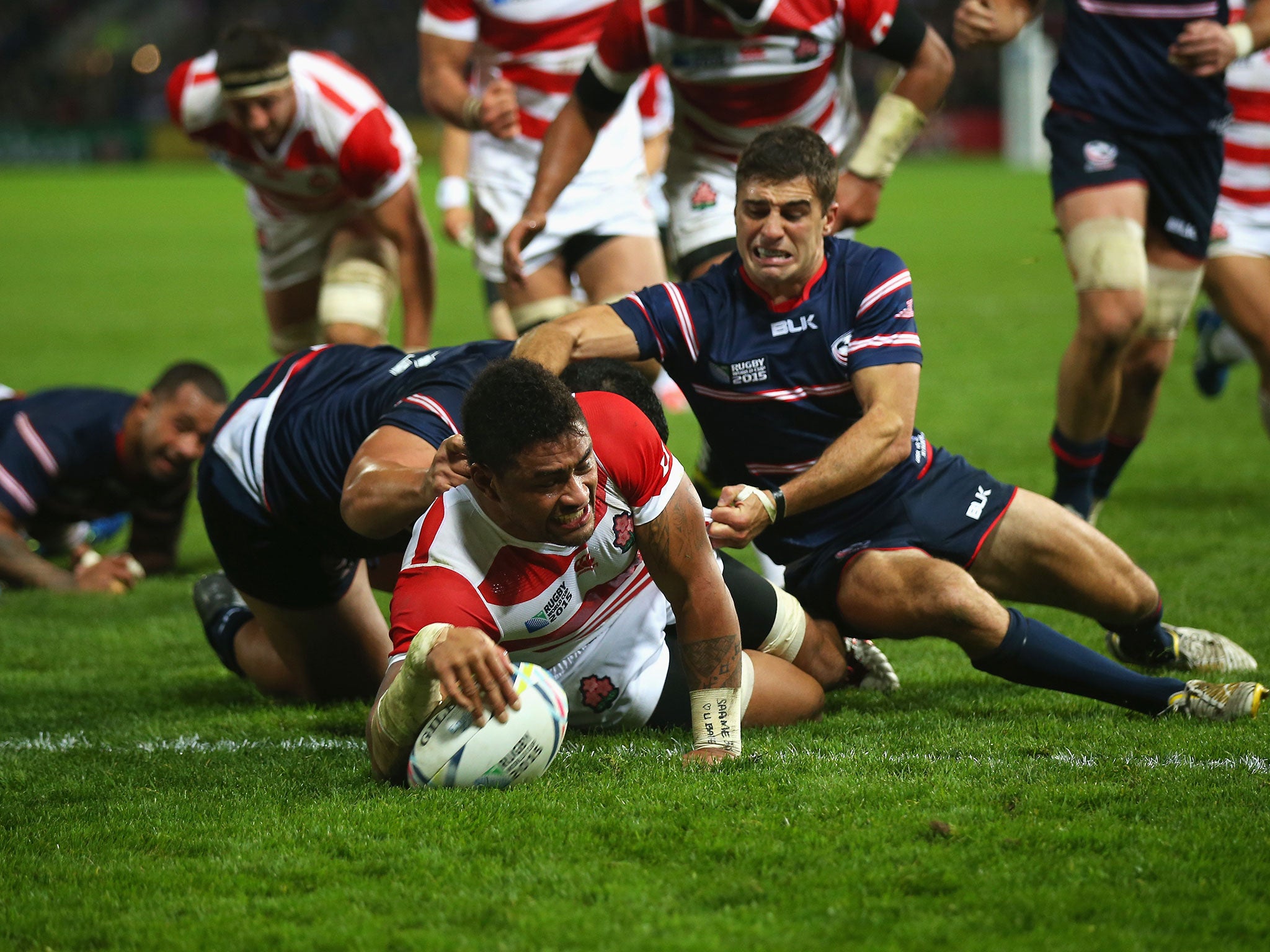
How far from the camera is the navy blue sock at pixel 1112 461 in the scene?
6262 mm

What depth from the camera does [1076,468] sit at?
5773 mm

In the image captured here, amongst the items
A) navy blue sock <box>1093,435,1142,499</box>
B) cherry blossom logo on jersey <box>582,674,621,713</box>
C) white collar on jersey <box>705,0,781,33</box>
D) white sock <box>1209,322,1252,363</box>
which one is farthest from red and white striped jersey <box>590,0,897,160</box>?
white sock <box>1209,322,1252,363</box>

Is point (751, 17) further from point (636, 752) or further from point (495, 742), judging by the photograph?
point (495, 742)

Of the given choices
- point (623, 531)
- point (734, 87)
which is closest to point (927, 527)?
point (623, 531)

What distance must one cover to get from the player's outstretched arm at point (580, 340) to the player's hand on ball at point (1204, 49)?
252cm

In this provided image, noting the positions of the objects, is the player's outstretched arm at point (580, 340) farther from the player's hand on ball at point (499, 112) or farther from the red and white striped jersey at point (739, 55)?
the player's hand on ball at point (499, 112)

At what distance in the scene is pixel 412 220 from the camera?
6.76 meters

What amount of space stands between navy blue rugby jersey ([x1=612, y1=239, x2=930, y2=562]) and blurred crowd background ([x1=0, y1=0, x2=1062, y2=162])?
34.1 meters

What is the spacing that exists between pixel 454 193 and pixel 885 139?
3782mm

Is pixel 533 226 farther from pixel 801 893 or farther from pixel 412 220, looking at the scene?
pixel 801 893

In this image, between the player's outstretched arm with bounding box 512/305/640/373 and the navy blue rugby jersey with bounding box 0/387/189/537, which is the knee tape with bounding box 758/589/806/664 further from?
the navy blue rugby jersey with bounding box 0/387/189/537

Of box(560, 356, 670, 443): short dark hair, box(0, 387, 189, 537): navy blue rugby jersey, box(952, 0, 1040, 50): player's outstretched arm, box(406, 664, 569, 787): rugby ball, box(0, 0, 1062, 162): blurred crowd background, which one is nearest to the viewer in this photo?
box(406, 664, 569, 787): rugby ball

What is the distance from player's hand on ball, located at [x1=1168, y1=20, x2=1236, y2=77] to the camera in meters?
5.40

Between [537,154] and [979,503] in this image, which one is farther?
[537,154]
